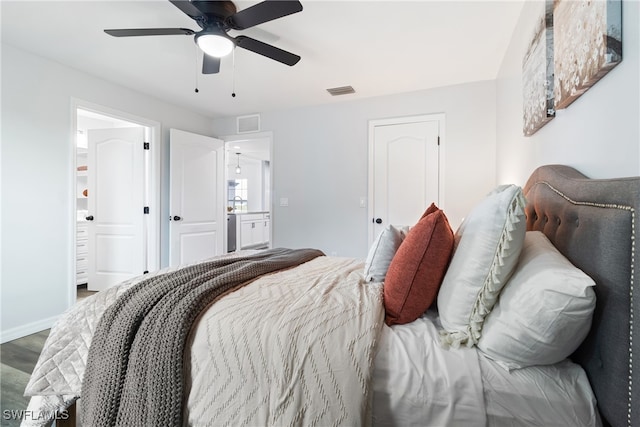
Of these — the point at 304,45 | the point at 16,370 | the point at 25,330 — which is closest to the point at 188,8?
the point at 304,45

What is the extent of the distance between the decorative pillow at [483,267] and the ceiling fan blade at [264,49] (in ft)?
5.86

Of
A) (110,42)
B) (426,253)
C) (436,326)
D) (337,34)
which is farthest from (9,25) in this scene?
(436,326)

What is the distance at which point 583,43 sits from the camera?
1035 millimetres

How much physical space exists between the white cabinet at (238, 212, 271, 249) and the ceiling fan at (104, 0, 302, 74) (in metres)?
4.79

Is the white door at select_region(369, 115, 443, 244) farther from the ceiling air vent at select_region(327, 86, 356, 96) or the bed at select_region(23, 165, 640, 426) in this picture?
the bed at select_region(23, 165, 640, 426)

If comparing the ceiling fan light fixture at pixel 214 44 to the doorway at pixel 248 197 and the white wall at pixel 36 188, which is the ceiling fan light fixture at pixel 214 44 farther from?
the doorway at pixel 248 197

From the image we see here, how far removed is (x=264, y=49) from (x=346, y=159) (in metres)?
2.05

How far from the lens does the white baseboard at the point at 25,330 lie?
2465 mm

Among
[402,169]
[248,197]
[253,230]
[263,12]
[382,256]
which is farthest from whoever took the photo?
[248,197]

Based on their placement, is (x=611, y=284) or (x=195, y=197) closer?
(x=611, y=284)

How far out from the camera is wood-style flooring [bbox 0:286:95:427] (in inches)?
63.2

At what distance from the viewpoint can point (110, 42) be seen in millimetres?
2492

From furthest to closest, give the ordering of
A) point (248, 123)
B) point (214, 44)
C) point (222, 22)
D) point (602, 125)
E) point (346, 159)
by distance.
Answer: point (248, 123) → point (346, 159) → point (214, 44) → point (222, 22) → point (602, 125)

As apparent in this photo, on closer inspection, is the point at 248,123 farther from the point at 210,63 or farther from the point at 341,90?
the point at 210,63
